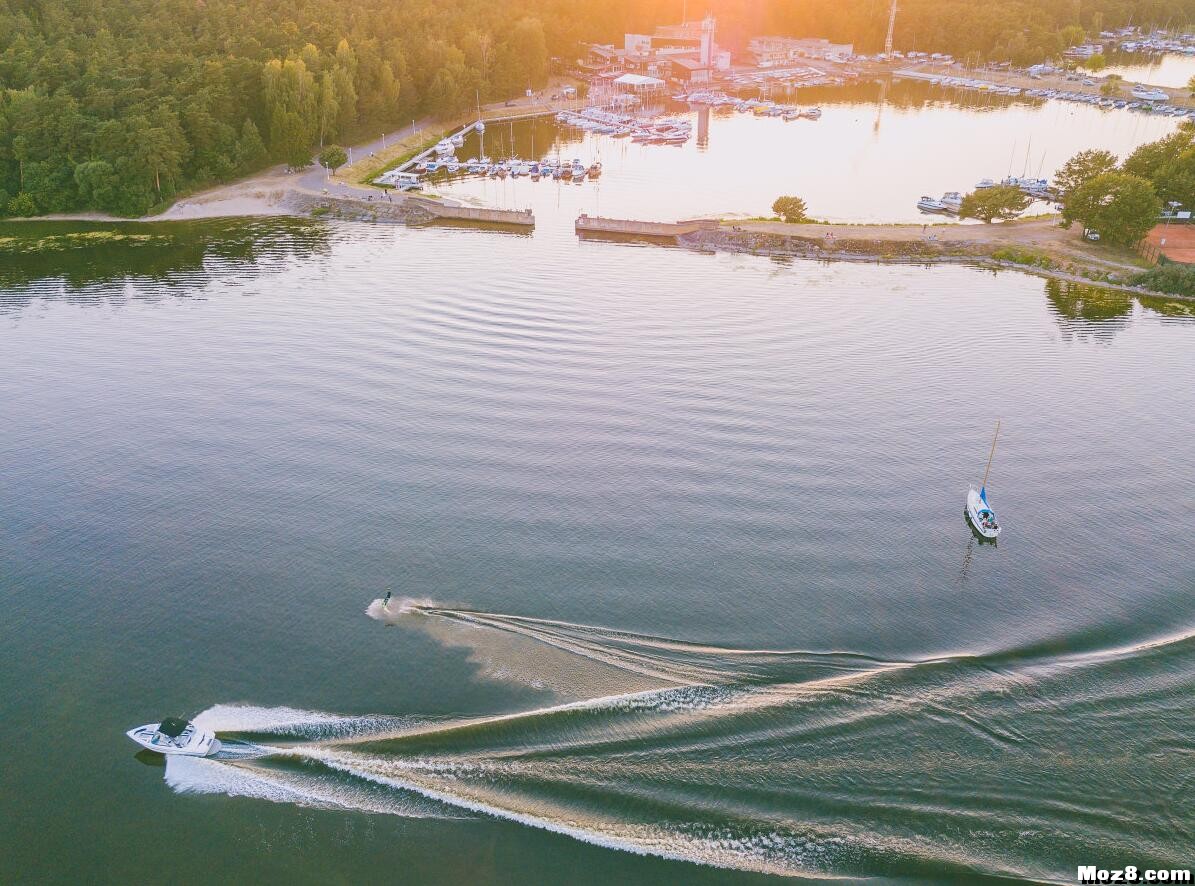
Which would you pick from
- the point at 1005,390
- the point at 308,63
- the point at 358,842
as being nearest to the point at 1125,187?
the point at 1005,390

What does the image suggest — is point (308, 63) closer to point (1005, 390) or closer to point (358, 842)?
point (1005, 390)

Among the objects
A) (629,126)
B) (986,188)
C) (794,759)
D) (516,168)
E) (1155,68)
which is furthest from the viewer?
(1155,68)

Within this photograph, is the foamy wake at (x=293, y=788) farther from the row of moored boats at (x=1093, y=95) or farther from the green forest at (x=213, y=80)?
the row of moored boats at (x=1093, y=95)

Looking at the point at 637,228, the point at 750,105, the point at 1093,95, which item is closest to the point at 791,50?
the point at 750,105

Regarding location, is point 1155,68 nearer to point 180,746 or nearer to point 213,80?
point 213,80

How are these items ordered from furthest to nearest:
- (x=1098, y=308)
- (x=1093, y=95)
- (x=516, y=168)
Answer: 1. (x=1093, y=95)
2. (x=516, y=168)
3. (x=1098, y=308)

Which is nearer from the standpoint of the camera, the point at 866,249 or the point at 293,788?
the point at 293,788

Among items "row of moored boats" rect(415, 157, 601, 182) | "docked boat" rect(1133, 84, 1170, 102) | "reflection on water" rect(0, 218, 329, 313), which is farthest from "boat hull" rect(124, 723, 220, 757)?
"docked boat" rect(1133, 84, 1170, 102)
